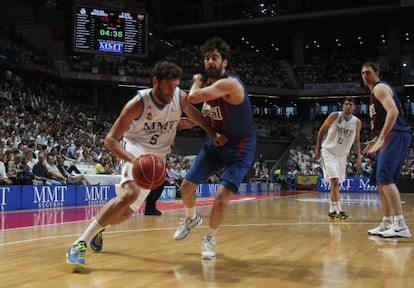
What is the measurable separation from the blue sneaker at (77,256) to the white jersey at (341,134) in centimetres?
559

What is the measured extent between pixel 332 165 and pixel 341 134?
0.56 m

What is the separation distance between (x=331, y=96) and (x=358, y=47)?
7523 mm

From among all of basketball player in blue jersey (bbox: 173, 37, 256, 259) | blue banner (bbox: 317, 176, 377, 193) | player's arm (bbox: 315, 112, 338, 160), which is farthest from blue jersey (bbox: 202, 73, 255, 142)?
blue banner (bbox: 317, 176, 377, 193)

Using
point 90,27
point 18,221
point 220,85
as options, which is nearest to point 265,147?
point 90,27

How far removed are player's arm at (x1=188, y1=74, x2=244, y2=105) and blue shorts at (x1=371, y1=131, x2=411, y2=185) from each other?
2.44 metres

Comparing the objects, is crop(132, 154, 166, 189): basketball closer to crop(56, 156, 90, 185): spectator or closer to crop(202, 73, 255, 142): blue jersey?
crop(202, 73, 255, 142): blue jersey

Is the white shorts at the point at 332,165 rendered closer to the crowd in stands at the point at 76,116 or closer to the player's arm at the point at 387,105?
the player's arm at the point at 387,105

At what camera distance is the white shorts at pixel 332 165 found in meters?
8.50

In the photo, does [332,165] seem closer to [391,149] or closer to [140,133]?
[391,149]

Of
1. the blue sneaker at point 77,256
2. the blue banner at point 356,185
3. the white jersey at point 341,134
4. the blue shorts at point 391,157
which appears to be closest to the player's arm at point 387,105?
the blue shorts at point 391,157

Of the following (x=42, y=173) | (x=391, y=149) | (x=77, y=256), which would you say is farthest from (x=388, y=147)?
(x=42, y=173)

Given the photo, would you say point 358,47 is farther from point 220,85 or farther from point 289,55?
point 220,85

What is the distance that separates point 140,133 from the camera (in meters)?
4.41

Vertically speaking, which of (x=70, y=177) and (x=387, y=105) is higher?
(x=387, y=105)
